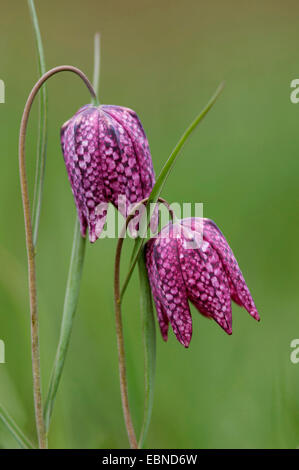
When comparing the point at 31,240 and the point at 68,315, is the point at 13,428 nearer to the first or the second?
the point at 68,315

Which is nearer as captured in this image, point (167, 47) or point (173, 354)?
point (173, 354)

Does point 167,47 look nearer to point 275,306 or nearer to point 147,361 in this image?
point 275,306

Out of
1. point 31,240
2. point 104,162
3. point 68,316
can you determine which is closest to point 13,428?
point 68,316

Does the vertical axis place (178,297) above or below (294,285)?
above

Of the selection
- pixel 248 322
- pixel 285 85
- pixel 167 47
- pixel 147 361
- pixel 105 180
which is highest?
pixel 167 47

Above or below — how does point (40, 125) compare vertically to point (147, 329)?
above
